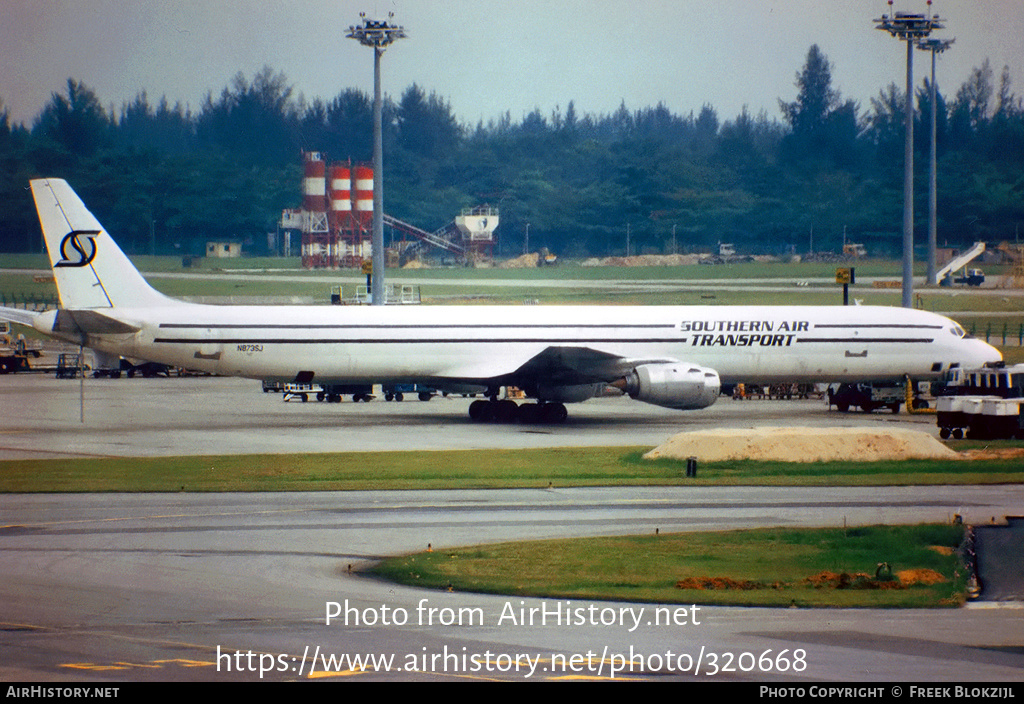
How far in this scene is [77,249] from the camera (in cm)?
4400

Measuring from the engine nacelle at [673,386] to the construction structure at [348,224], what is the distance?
67.7 m

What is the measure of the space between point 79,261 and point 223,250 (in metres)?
61.8

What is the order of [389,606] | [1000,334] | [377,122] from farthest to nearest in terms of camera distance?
1. [1000,334]
2. [377,122]
3. [389,606]

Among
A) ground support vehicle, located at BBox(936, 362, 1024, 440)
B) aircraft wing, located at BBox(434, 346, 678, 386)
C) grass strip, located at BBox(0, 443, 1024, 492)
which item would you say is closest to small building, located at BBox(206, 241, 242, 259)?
aircraft wing, located at BBox(434, 346, 678, 386)

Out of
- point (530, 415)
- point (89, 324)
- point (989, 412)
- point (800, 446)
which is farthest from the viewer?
point (530, 415)

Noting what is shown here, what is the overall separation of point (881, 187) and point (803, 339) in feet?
191

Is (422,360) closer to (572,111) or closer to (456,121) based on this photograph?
(456,121)

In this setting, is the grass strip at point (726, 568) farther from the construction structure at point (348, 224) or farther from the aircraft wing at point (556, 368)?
the construction structure at point (348, 224)

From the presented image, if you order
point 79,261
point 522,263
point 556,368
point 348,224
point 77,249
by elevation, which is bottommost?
point 556,368

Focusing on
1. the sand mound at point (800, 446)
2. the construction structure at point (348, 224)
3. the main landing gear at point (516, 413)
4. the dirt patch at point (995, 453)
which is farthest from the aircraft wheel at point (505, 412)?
the construction structure at point (348, 224)

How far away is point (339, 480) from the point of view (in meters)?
30.9

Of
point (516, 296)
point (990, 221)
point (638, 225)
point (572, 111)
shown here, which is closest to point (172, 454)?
point (516, 296)

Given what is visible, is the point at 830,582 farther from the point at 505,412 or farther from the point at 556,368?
the point at 505,412

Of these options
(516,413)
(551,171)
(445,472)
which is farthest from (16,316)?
(551,171)
